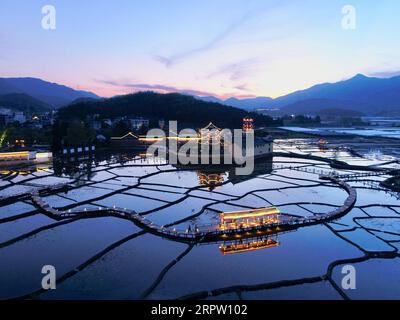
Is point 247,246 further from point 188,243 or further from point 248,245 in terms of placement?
point 188,243

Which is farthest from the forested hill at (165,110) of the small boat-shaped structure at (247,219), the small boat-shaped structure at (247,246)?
the small boat-shaped structure at (247,246)

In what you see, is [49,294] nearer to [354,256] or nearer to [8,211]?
[8,211]

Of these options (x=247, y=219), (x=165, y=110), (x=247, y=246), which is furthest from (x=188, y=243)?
(x=165, y=110)

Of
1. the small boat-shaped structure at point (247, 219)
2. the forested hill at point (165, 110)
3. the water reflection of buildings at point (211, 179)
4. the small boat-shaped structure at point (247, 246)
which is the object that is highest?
the forested hill at point (165, 110)

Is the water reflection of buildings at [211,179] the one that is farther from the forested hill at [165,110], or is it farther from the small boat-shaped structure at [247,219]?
the forested hill at [165,110]

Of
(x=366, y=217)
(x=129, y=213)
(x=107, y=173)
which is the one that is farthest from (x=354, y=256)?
(x=107, y=173)

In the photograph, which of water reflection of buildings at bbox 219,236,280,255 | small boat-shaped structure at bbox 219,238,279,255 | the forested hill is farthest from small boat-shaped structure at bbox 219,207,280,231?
the forested hill
